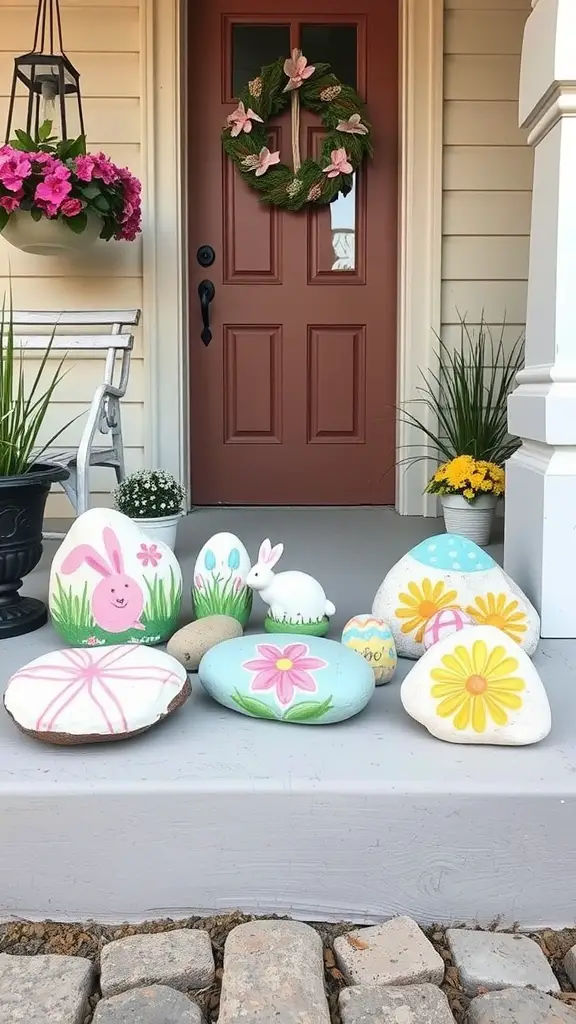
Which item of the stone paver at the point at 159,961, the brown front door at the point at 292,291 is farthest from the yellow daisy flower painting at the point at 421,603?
the brown front door at the point at 292,291

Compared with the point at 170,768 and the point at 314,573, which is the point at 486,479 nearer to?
the point at 314,573

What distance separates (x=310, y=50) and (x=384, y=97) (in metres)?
0.34

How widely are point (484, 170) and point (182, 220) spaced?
3.80 feet

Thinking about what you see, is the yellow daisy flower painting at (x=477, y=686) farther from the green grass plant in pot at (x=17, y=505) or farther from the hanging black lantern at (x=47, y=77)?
the hanging black lantern at (x=47, y=77)

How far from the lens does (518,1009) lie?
2.89 ft

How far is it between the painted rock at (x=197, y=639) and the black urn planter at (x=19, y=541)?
40 centimetres

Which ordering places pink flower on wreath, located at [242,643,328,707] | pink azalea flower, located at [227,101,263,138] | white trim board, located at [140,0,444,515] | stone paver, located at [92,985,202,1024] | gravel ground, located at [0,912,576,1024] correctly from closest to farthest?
stone paver, located at [92,985,202,1024] < gravel ground, located at [0,912,576,1024] < pink flower on wreath, located at [242,643,328,707] < white trim board, located at [140,0,444,515] < pink azalea flower, located at [227,101,263,138]

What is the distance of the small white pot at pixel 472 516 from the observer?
2.77 meters

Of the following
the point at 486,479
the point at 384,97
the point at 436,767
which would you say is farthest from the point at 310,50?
the point at 436,767

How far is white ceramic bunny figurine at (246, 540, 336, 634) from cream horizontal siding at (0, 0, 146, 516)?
188 centimetres

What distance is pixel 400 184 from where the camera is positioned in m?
3.33

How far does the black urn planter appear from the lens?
1.62 metres

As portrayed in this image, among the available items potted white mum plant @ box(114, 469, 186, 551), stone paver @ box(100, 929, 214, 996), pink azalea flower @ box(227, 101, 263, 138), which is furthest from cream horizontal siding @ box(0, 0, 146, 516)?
stone paver @ box(100, 929, 214, 996)

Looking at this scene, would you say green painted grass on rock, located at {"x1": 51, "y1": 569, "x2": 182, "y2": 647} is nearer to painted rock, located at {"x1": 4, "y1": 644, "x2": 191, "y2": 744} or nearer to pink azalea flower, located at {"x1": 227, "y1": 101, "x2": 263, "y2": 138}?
painted rock, located at {"x1": 4, "y1": 644, "x2": 191, "y2": 744}
